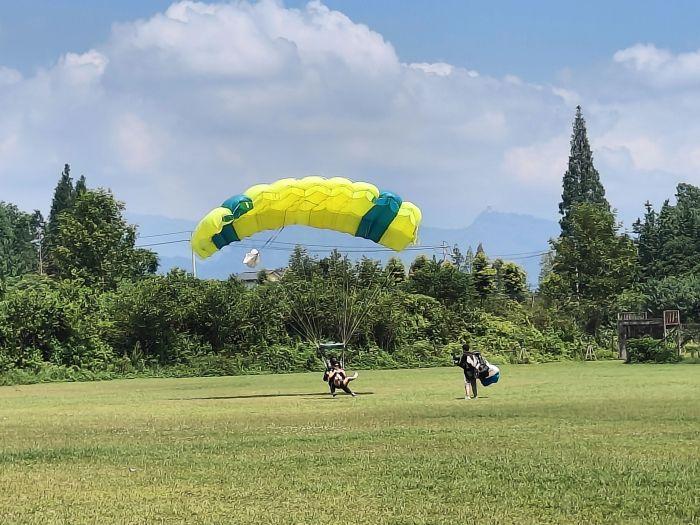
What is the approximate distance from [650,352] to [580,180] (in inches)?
1740

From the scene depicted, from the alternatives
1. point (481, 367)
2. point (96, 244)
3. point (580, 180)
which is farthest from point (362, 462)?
point (580, 180)

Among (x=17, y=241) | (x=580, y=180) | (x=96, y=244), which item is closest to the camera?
(x=96, y=244)

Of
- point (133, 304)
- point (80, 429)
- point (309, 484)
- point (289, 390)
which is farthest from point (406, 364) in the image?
point (309, 484)

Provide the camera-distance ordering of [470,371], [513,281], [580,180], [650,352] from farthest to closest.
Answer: [580,180]
[513,281]
[650,352]
[470,371]

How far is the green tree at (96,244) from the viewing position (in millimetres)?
50625

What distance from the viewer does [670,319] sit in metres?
42.7

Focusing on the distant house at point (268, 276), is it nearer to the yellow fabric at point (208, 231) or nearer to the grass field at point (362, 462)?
the yellow fabric at point (208, 231)

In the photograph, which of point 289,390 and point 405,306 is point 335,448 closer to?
point 289,390

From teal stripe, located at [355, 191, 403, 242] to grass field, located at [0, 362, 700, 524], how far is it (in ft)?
15.0

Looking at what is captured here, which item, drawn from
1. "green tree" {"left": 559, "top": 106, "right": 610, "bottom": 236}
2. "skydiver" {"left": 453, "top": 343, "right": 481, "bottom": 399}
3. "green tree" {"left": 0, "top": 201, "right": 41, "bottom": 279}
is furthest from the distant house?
"green tree" {"left": 559, "top": 106, "right": 610, "bottom": 236}

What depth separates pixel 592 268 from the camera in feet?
172

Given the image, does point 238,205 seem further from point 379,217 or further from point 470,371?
point 470,371

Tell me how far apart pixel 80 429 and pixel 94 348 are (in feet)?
78.7

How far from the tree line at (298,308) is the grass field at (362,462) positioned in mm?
10937
